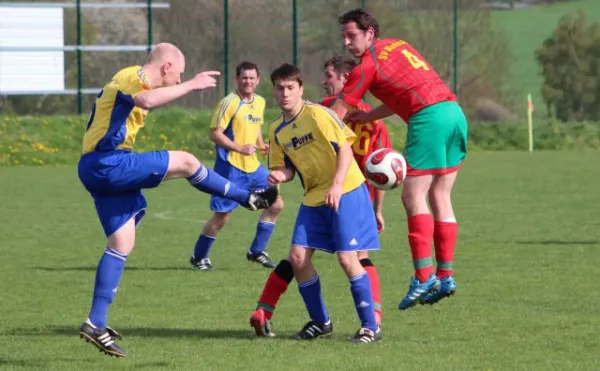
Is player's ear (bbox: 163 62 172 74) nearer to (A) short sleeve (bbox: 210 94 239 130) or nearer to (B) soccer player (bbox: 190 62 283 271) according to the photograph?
(B) soccer player (bbox: 190 62 283 271)

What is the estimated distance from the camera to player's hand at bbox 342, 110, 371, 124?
30.2 feet

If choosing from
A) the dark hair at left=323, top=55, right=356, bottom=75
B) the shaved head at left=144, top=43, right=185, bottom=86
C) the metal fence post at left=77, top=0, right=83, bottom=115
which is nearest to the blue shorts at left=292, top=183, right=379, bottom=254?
the shaved head at left=144, top=43, right=185, bottom=86

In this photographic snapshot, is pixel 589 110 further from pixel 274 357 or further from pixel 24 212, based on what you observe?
pixel 274 357

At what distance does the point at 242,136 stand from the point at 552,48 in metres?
40.3

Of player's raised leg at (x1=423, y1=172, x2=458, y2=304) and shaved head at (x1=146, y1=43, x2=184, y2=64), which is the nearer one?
shaved head at (x1=146, y1=43, x2=184, y2=64)

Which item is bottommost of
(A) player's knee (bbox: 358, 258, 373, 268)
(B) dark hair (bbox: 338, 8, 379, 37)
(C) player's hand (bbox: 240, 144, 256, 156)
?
(A) player's knee (bbox: 358, 258, 373, 268)

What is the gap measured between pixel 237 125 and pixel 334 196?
542 centimetres

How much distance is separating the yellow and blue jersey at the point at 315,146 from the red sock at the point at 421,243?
2.61 ft

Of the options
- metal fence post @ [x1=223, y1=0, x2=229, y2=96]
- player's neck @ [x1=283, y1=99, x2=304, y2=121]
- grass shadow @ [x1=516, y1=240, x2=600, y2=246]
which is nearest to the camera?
player's neck @ [x1=283, y1=99, x2=304, y2=121]

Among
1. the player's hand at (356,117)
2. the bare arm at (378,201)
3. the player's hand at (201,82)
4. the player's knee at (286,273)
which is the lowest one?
the player's knee at (286,273)

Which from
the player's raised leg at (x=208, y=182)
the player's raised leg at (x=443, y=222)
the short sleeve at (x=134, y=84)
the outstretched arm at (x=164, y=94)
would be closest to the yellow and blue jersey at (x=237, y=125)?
the player's raised leg at (x=443, y=222)

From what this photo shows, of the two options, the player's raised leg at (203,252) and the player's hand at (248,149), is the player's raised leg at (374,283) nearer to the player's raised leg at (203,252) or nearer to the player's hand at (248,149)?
the player's hand at (248,149)

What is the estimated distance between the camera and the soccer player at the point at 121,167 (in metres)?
8.06

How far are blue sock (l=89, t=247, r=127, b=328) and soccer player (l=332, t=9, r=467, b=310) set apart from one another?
1.89 meters
